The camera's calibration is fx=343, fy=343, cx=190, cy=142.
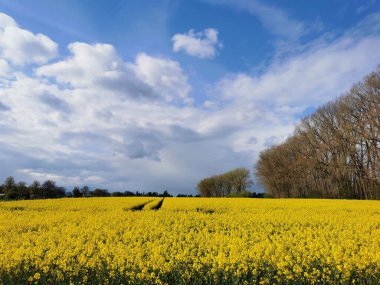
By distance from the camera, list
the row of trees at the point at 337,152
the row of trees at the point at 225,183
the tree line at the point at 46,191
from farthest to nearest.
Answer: the row of trees at the point at 225,183 → the tree line at the point at 46,191 → the row of trees at the point at 337,152

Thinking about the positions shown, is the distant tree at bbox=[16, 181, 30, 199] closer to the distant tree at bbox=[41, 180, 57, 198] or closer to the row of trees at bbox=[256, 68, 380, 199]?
the distant tree at bbox=[41, 180, 57, 198]

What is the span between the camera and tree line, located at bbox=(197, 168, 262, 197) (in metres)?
105

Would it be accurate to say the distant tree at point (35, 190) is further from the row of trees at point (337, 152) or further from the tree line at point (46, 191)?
the row of trees at point (337, 152)

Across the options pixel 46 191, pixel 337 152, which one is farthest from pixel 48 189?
pixel 337 152

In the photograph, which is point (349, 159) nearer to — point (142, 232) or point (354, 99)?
point (354, 99)

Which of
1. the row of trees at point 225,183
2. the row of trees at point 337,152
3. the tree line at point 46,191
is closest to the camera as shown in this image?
the row of trees at point 337,152

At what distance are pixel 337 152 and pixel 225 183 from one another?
5724 cm

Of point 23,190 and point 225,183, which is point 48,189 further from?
point 225,183

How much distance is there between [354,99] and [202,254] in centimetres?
4492

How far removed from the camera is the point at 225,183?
110812 millimetres

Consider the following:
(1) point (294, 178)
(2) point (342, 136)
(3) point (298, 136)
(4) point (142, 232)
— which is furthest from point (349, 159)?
(4) point (142, 232)

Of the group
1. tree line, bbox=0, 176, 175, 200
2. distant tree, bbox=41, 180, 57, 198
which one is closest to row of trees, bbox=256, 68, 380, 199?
tree line, bbox=0, 176, 175, 200

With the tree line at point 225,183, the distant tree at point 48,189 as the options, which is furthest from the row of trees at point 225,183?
the distant tree at point 48,189

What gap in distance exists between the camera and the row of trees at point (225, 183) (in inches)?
4131
